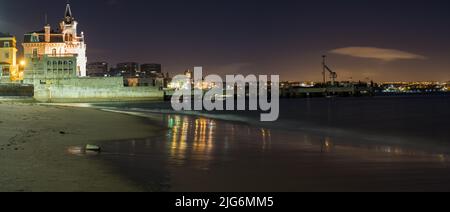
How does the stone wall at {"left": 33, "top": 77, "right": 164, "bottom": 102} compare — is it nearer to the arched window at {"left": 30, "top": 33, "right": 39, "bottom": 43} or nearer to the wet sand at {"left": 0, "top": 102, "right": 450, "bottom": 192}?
the arched window at {"left": 30, "top": 33, "right": 39, "bottom": 43}

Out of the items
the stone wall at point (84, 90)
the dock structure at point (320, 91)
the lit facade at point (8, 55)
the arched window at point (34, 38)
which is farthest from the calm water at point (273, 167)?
the dock structure at point (320, 91)

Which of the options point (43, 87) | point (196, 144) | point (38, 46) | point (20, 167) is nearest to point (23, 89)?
point (43, 87)

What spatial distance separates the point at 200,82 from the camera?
516ft

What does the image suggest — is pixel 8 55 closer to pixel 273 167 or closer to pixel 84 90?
pixel 84 90

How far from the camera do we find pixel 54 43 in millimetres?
80562

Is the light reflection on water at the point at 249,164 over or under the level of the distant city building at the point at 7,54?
under

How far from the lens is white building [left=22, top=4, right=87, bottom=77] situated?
7975 centimetres

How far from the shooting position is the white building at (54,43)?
79750 millimetres

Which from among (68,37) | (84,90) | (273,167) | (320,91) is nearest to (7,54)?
(68,37)

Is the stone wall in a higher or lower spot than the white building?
lower

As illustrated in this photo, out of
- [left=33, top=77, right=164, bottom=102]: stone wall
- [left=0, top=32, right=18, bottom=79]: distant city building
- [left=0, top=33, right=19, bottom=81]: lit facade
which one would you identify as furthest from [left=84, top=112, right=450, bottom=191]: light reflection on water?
[left=0, top=32, right=18, bottom=79]: distant city building

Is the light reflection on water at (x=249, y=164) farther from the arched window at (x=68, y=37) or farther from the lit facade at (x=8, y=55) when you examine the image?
the arched window at (x=68, y=37)

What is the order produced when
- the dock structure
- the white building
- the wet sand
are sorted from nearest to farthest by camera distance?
the wet sand → the white building → the dock structure
